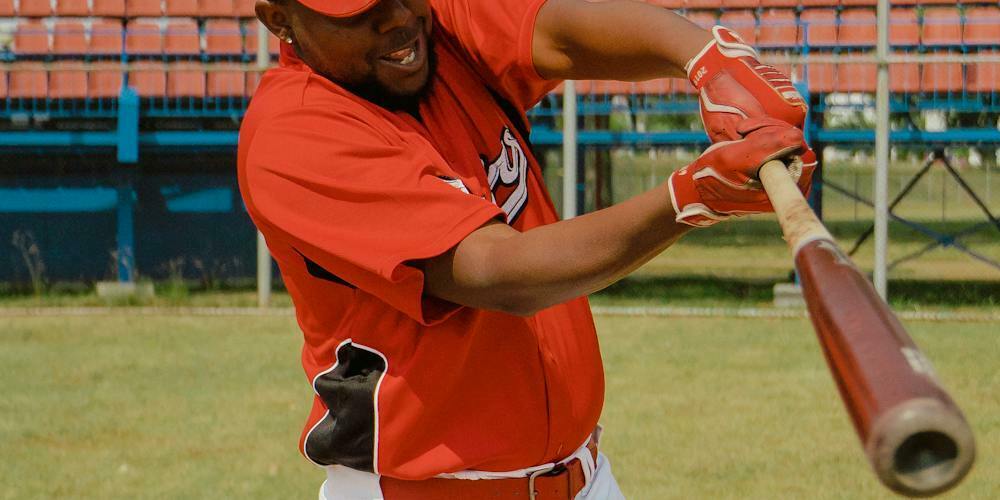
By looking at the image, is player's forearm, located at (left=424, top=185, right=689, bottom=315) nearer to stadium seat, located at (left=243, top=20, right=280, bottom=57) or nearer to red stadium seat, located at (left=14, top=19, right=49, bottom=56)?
stadium seat, located at (left=243, top=20, right=280, bottom=57)

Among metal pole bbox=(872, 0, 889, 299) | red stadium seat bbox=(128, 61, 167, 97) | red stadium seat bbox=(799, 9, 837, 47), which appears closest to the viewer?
metal pole bbox=(872, 0, 889, 299)

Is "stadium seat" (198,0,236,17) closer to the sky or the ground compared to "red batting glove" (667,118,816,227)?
closer to the ground

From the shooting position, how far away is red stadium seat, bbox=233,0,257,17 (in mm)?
12789

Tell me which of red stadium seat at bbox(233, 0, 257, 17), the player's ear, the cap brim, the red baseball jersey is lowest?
red stadium seat at bbox(233, 0, 257, 17)

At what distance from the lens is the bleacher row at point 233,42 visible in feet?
38.8

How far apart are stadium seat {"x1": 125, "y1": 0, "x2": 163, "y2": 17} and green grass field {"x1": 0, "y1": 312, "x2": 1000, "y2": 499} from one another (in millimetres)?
4209

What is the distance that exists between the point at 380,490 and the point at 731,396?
4916mm

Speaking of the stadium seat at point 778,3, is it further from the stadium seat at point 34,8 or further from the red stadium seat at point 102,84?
the stadium seat at point 34,8

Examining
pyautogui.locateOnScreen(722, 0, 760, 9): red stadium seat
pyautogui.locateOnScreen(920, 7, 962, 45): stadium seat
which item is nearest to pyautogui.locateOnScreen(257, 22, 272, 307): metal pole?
pyautogui.locateOnScreen(722, 0, 760, 9): red stadium seat

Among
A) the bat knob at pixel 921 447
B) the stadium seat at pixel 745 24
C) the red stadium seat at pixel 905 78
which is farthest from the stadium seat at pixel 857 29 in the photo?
the bat knob at pixel 921 447

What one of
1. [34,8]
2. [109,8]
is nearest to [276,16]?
[109,8]

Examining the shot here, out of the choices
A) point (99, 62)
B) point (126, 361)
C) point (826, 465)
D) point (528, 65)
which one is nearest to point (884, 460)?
point (528, 65)

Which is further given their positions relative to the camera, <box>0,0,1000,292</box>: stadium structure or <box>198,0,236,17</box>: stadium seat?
<box>198,0,236,17</box>: stadium seat

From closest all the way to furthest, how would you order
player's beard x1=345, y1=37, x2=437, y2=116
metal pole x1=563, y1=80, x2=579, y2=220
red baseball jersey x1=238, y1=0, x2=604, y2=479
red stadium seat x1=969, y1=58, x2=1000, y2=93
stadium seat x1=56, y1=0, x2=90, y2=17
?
1. red baseball jersey x1=238, y1=0, x2=604, y2=479
2. player's beard x1=345, y1=37, x2=437, y2=116
3. metal pole x1=563, y1=80, x2=579, y2=220
4. red stadium seat x1=969, y1=58, x2=1000, y2=93
5. stadium seat x1=56, y1=0, x2=90, y2=17
